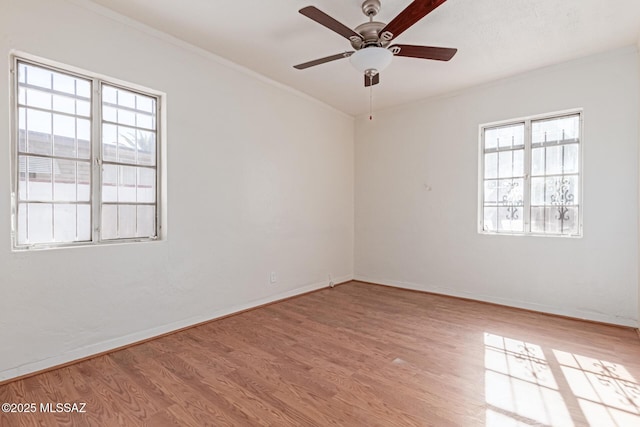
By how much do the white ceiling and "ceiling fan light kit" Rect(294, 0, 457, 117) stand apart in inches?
13.2

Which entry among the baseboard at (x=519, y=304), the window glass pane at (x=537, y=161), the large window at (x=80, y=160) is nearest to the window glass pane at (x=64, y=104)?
the large window at (x=80, y=160)

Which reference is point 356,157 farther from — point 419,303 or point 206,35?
point 206,35

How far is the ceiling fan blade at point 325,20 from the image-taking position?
1.99 meters

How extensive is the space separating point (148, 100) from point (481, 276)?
14.4 ft

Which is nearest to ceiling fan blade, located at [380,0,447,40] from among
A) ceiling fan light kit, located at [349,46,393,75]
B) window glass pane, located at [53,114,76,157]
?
ceiling fan light kit, located at [349,46,393,75]

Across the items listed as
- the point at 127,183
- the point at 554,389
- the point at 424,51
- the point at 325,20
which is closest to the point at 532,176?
the point at 424,51

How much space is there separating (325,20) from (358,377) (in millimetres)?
2478

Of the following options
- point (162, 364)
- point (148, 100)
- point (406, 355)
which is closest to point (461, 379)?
point (406, 355)

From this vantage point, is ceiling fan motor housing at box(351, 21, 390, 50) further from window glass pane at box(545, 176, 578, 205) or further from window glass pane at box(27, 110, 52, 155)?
window glass pane at box(545, 176, 578, 205)

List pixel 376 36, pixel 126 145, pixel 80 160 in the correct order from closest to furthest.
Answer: pixel 376 36, pixel 80 160, pixel 126 145

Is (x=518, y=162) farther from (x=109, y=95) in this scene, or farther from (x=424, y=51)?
(x=109, y=95)

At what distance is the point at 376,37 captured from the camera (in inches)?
92.0

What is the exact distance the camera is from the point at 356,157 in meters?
5.42

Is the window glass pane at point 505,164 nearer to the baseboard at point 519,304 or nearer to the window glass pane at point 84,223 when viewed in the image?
the baseboard at point 519,304
